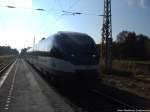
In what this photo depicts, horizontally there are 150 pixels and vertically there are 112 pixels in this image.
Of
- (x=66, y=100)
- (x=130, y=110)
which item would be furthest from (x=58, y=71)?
(x=130, y=110)

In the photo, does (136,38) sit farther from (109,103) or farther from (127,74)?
(109,103)

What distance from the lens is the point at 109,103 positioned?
11.4m

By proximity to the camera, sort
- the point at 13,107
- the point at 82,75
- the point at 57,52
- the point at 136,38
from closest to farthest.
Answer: the point at 13,107
the point at 82,75
the point at 57,52
the point at 136,38

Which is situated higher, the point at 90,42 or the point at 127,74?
the point at 90,42

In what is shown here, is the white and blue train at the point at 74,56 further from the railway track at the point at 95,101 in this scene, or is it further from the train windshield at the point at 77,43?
the railway track at the point at 95,101

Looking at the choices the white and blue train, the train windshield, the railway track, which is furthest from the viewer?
the train windshield

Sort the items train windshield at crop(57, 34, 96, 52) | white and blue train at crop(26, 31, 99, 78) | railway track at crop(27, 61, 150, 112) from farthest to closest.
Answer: train windshield at crop(57, 34, 96, 52)
white and blue train at crop(26, 31, 99, 78)
railway track at crop(27, 61, 150, 112)

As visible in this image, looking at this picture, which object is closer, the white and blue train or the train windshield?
the white and blue train

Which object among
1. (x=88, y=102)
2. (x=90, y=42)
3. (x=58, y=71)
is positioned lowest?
(x=88, y=102)

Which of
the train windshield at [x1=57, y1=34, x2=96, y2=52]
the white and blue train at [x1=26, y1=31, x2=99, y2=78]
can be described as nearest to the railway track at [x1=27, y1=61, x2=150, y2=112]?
the white and blue train at [x1=26, y1=31, x2=99, y2=78]

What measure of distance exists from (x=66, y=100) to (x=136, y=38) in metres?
95.1

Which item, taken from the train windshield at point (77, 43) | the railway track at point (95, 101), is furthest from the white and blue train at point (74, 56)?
the railway track at point (95, 101)

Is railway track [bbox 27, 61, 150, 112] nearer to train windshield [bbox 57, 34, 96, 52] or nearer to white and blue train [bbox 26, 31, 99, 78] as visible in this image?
white and blue train [bbox 26, 31, 99, 78]

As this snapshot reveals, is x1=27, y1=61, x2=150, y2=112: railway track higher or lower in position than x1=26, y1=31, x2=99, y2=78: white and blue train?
lower
